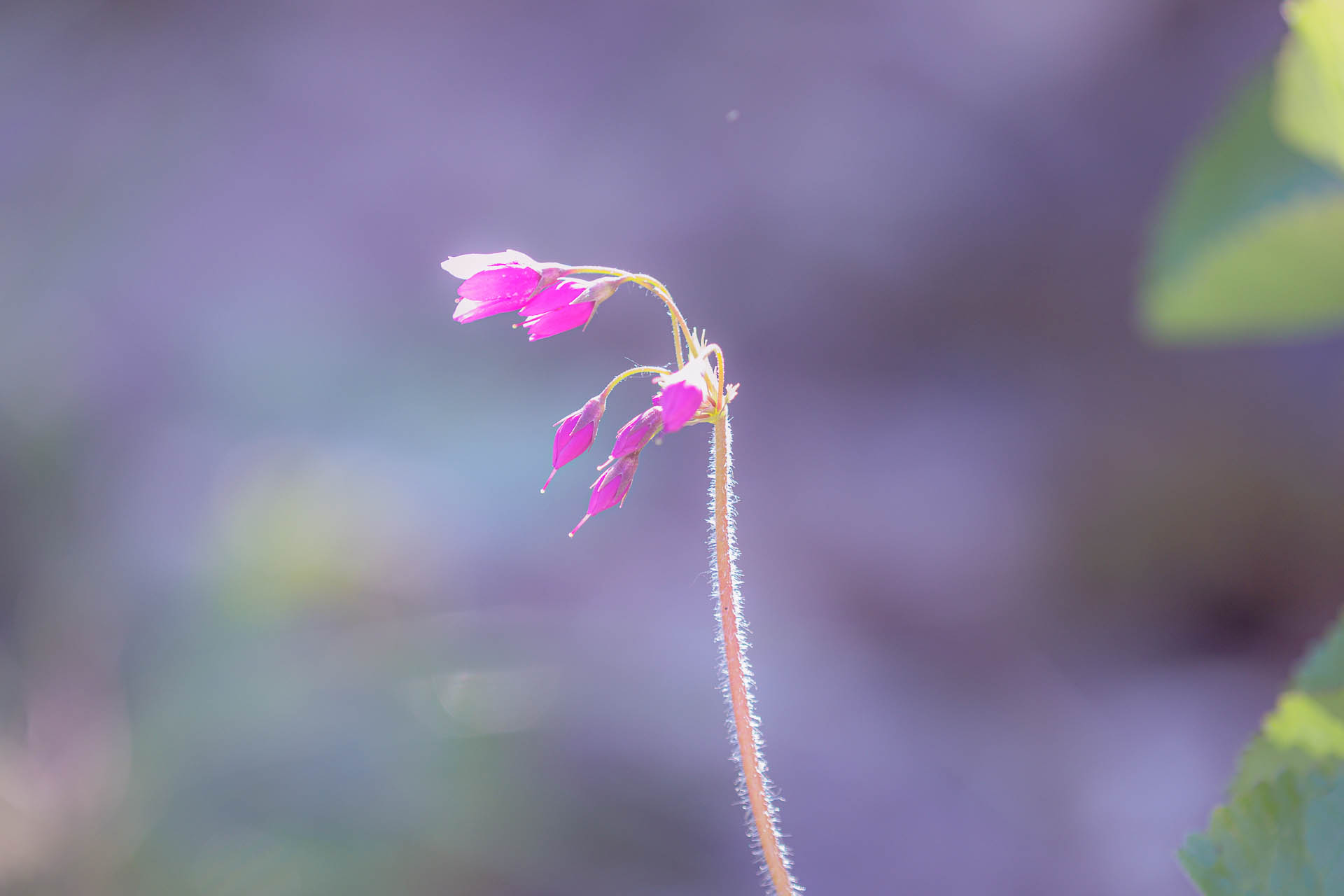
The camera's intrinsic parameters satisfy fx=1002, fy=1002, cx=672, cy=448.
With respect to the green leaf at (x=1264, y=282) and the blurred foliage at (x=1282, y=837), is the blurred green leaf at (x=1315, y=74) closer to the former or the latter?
the green leaf at (x=1264, y=282)

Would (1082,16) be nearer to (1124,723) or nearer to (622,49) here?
(622,49)

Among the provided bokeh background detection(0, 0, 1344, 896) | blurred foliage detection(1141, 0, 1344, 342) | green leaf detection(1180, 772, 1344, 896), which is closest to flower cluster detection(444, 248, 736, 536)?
green leaf detection(1180, 772, 1344, 896)

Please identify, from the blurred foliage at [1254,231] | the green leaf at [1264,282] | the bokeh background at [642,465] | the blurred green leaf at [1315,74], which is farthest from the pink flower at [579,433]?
the bokeh background at [642,465]

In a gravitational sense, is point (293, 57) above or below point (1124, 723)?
above

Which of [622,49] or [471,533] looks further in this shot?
[622,49]

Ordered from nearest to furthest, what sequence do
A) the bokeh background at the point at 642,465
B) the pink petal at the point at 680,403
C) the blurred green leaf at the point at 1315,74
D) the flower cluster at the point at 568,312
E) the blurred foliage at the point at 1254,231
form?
the pink petal at the point at 680,403 → the flower cluster at the point at 568,312 → the blurred green leaf at the point at 1315,74 → the blurred foliage at the point at 1254,231 → the bokeh background at the point at 642,465

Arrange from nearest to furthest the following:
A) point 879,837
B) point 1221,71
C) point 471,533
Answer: point 879,837 < point 471,533 < point 1221,71

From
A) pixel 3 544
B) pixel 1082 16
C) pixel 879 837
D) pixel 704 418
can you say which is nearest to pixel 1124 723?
pixel 879 837

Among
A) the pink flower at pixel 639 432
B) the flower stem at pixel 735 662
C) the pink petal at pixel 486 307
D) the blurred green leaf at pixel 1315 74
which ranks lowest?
the flower stem at pixel 735 662
